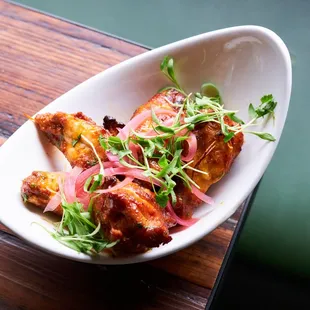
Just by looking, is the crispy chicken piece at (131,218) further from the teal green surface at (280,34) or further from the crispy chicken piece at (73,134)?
the teal green surface at (280,34)

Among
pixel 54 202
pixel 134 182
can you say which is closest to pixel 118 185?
pixel 134 182

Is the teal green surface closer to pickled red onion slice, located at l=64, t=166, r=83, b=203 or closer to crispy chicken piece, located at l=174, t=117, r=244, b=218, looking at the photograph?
crispy chicken piece, located at l=174, t=117, r=244, b=218

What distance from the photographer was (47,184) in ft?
3.83

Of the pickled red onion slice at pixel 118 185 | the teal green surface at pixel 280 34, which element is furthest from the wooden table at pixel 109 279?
the teal green surface at pixel 280 34

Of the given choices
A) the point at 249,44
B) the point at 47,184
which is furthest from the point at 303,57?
the point at 47,184

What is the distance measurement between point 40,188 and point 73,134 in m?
0.15

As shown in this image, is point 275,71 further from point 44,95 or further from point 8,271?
point 8,271

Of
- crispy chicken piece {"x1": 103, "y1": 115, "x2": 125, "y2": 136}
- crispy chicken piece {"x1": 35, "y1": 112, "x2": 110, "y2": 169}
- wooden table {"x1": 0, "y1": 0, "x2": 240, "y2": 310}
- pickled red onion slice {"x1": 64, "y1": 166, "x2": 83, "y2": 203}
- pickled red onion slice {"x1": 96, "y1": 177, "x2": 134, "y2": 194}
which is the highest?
crispy chicken piece {"x1": 103, "y1": 115, "x2": 125, "y2": 136}

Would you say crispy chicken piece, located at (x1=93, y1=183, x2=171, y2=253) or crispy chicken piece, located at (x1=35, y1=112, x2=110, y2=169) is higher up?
crispy chicken piece, located at (x1=35, y1=112, x2=110, y2=169)

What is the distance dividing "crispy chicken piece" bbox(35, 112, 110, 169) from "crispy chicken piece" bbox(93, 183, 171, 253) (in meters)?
0.13

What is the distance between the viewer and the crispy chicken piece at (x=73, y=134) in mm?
1188

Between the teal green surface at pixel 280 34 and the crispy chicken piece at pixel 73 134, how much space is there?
32.9 inches

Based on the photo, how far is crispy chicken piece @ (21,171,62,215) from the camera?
115 centimetres

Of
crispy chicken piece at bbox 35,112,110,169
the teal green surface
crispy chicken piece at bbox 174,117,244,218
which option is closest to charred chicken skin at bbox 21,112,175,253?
crispy chicken piece at bbox 35,112,110,169
